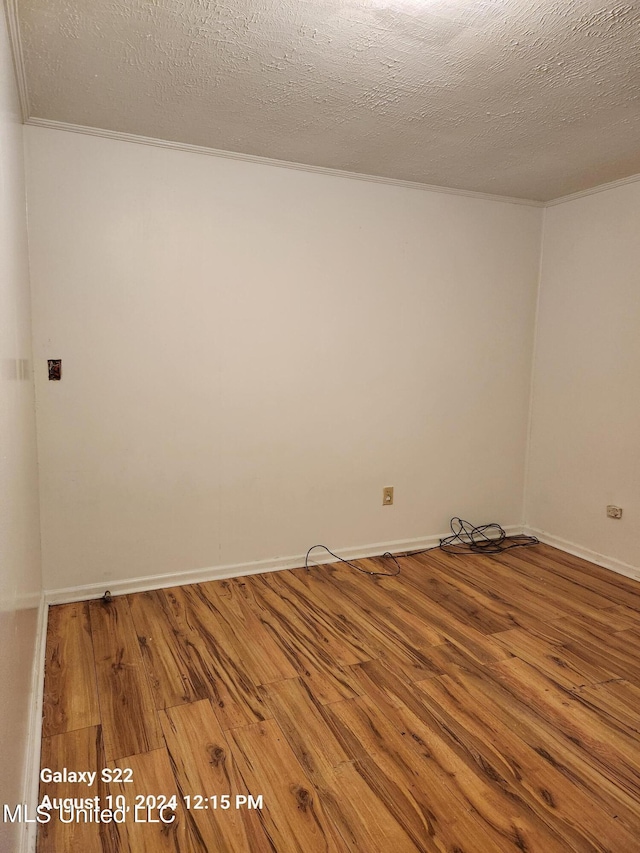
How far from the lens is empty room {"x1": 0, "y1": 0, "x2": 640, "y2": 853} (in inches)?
65.8

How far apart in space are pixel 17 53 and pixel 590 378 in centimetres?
340

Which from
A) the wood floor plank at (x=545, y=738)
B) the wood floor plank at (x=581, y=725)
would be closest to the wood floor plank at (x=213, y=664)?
the wood floor plank at (x=545, y=738)

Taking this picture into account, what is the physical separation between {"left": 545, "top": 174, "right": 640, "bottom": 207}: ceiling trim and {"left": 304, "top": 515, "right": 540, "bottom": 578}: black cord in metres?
2.25

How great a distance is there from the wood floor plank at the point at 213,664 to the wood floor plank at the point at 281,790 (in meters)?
0.08

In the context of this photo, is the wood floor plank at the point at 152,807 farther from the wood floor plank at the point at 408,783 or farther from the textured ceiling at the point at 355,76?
the textured ceiling at the point at 355,76

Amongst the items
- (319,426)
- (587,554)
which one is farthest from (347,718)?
(587,554)

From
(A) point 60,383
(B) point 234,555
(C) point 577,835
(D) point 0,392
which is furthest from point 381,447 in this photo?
(D) point 0,392

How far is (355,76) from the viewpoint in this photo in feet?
6.80

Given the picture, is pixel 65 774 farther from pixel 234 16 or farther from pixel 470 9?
pixel 470 9

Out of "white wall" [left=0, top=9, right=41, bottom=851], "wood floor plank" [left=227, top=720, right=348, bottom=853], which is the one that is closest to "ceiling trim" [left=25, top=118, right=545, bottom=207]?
"white wall" [left=0, top=9, right=41, bottom=851]

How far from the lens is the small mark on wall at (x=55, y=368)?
2.72m

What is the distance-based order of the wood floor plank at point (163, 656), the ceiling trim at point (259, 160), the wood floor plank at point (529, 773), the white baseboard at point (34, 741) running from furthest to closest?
the ceiling trim at point (259, 160) → the wood floor plank at point (163, 656) → the wood floor plank at point (529, 773) → the white baseboard at point (34, 741)

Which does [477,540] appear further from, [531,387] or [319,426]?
[319,426]

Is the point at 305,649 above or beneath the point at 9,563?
beneath
